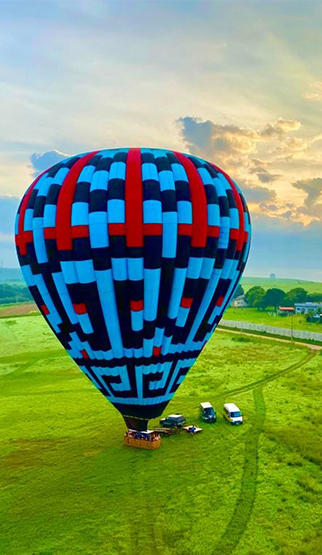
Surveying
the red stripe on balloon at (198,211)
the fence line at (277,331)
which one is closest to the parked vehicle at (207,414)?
the red stripe on balloon at (198,211)

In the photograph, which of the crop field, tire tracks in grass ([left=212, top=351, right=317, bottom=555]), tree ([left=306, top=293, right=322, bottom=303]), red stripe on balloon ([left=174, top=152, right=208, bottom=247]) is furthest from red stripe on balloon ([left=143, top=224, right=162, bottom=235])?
tree ([left=306, top=293, right=322, bottom=303])

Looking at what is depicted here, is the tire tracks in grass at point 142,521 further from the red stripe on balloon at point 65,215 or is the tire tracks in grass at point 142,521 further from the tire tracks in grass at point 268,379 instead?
the tire tracks in grass at point 268,379

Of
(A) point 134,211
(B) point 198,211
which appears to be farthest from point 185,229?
(A) point 134,211

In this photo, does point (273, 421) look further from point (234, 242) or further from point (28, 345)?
point (28, 345)

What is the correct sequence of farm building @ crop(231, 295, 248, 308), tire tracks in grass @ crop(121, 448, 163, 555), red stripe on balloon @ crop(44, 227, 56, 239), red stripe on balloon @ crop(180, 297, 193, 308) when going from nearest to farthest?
tire tracks in grass @ crop(121, 448, 163, 555), red stripe on balloon @ crop(44, 227, 56, 239), red stripe on balloon @ crop(180, 297, 193, 308), farm building @ crop(231, 295, 248, 308)

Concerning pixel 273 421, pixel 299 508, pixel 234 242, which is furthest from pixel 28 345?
pixel 299 508

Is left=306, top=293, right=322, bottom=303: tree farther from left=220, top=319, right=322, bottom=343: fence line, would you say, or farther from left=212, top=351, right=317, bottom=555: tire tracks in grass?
left=212, top=351, right=317, bottom=555: tire tracks in grass
